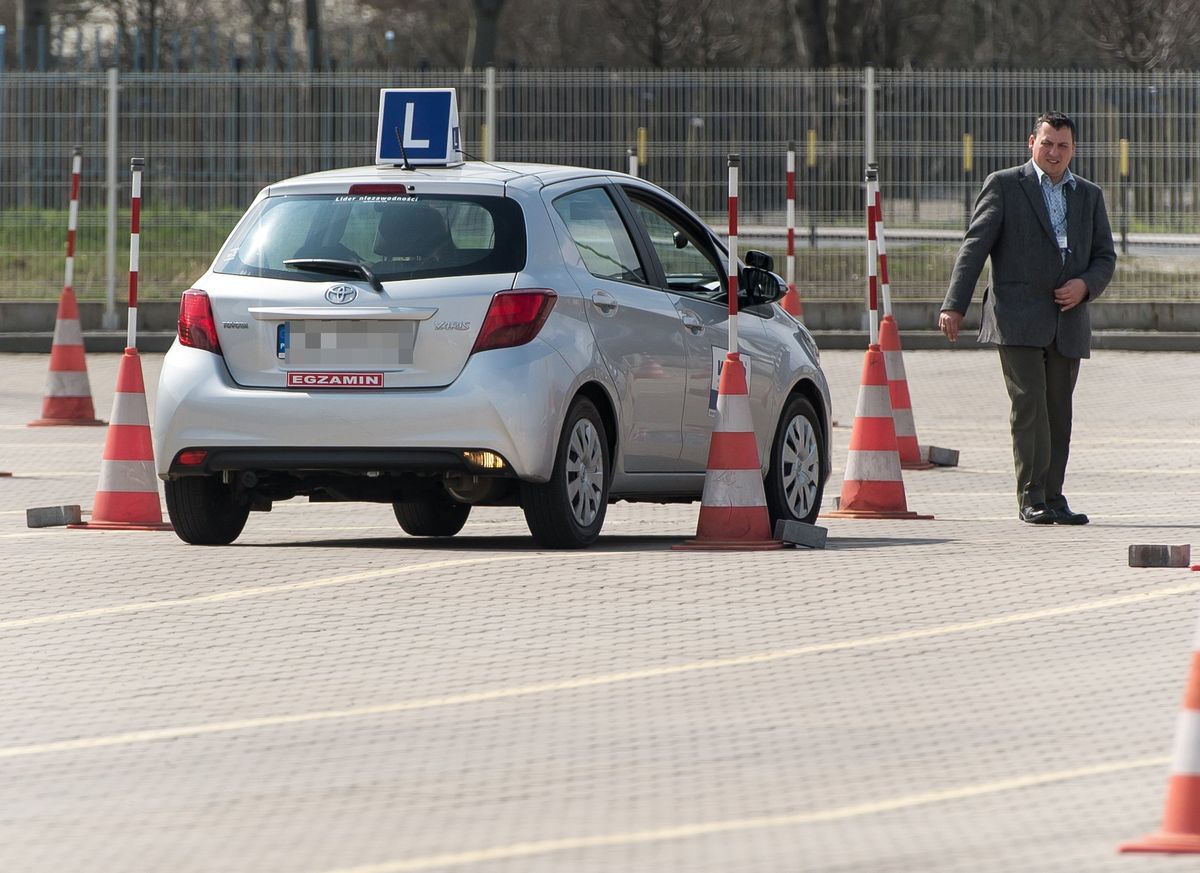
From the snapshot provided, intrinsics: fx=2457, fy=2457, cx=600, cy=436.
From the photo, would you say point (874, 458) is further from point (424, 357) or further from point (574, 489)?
point (424, 357)

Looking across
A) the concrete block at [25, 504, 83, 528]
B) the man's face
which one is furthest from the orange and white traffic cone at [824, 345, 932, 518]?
the concrete block at [25, 504, 83, 528]

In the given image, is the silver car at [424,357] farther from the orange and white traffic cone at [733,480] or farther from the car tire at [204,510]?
the orange and white traffic cone at [733,480]

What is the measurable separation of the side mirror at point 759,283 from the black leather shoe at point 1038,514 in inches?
60.0

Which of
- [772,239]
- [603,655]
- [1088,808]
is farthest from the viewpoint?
[772,239]

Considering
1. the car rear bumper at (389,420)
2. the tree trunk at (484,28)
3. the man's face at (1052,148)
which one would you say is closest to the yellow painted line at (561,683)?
the car rear bumper at (389,420)

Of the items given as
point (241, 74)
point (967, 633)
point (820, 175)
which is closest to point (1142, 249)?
point (820, 175)

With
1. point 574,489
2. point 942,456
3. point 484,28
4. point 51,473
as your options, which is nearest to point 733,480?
point 574,489

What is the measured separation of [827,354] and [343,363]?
14.7 meters

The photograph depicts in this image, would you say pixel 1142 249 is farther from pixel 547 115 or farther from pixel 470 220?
pixel 470 220

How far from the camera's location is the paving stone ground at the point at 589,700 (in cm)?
512

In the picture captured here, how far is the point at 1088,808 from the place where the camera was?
5.32 m

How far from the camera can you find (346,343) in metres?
9.42

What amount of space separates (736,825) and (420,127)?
5966 millimetres

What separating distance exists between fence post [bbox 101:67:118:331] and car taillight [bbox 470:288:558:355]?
16148 millimetres
